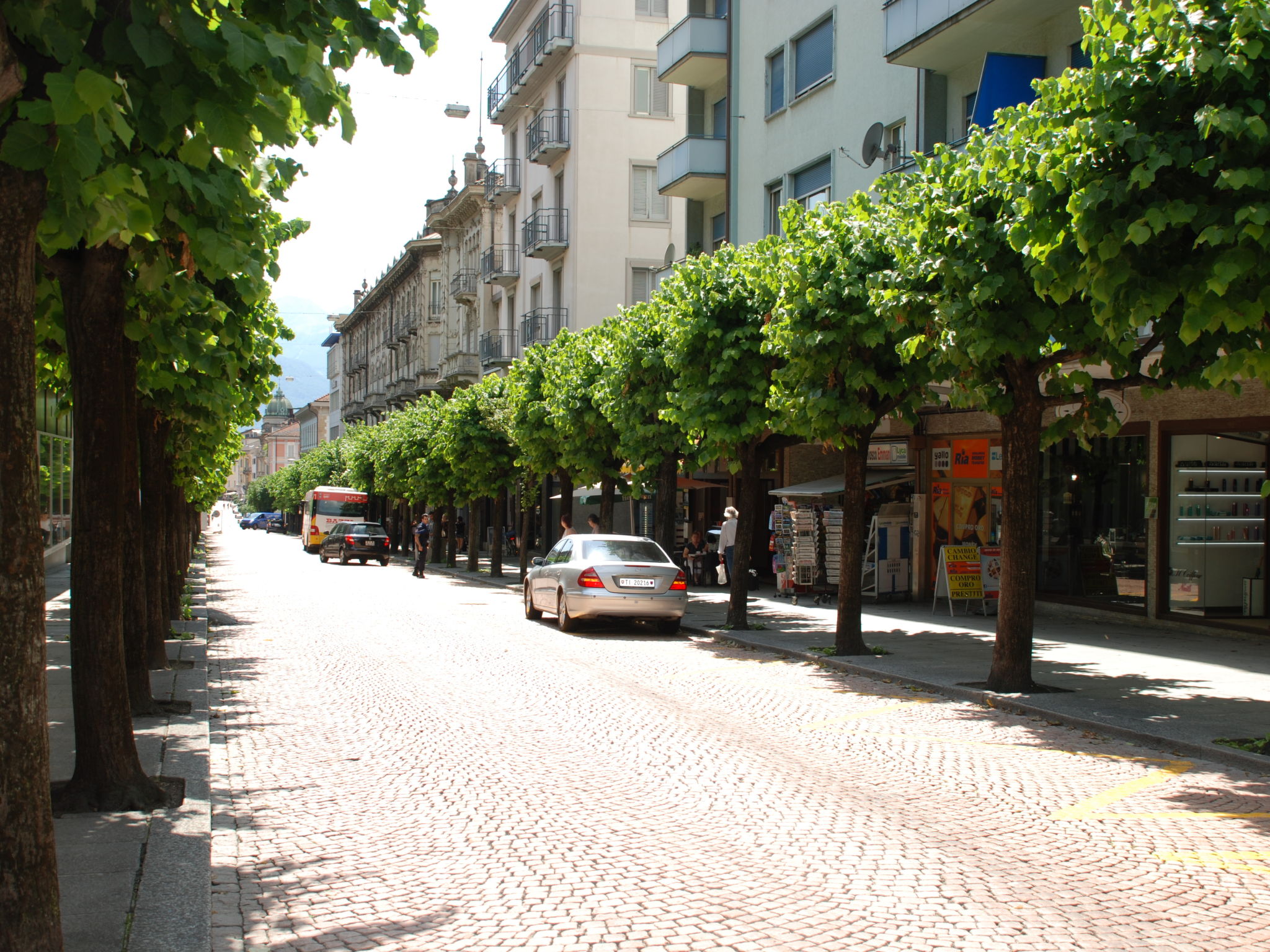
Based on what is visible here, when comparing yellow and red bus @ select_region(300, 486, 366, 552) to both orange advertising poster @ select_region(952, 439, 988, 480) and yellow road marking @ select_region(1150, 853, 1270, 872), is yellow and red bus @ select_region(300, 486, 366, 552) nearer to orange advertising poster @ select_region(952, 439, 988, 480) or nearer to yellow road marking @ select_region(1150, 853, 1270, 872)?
orange advertising poster @ select_region(952, 439, 988, 480)

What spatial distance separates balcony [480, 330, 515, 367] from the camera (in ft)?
162

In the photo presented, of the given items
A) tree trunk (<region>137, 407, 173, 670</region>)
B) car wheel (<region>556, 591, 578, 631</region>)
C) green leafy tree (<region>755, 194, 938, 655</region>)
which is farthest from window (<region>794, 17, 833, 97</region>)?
tree trunk (<region>137, 407, 173, 670</region>)

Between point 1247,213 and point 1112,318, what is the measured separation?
1.29 meters

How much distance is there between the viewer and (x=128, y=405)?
33.5ft

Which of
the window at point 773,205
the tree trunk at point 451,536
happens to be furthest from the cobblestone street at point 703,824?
the tree trunk at point 451,536

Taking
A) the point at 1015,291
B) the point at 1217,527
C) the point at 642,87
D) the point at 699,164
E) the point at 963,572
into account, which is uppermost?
the point at 642,87

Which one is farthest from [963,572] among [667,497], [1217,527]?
[667,497]

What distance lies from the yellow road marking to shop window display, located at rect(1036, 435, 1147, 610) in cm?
1309

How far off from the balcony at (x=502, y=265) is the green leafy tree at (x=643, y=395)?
90.0 ft

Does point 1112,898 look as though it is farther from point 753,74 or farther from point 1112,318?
point 753,74

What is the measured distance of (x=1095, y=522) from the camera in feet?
65.1

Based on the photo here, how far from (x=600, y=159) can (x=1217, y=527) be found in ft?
97.5

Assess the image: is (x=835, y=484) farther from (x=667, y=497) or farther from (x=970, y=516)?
(x=667, y=497)

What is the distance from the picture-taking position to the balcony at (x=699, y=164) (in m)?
30.1
